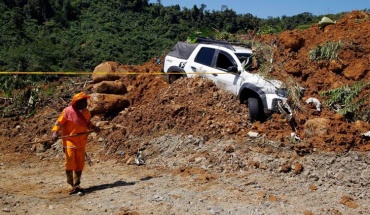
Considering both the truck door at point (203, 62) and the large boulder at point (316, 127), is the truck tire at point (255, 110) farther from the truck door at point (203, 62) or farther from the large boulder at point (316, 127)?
the truck door at point (203, 62)

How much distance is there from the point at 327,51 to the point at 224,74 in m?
2.27

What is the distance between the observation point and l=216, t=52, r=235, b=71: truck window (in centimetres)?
1046

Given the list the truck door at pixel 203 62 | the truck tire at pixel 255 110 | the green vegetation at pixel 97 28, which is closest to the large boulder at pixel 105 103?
the truck door at pixel 203 62

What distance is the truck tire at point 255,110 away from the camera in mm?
9219

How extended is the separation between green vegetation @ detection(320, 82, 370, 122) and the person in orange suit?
4.70 m

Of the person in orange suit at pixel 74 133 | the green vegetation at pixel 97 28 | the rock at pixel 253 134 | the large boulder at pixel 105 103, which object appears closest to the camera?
the person in orange suit at pixel 74 133

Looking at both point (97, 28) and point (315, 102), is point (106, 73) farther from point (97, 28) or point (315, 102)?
point (97, 28)

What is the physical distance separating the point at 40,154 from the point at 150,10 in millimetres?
59373

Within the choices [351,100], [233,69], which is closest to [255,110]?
[233,69]

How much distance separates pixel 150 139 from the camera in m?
9.75

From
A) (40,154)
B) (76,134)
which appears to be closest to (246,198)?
(76,134)

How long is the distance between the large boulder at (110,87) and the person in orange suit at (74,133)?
4.45m

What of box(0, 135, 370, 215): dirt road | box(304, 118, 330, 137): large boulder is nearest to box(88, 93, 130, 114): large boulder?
box(0, 135, 370, 215): dirt road

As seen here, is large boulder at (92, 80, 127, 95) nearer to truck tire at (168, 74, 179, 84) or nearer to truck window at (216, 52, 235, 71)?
truck tire at (168, 74, 179, 84)
